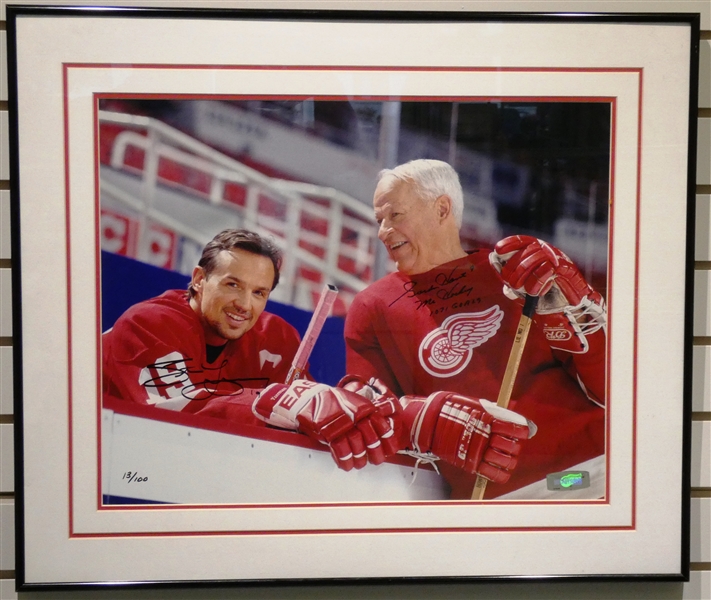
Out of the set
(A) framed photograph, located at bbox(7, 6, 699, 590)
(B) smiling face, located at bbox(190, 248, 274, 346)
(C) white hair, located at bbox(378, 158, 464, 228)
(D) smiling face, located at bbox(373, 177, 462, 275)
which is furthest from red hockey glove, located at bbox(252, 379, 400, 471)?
(C) white hair, located at bbox(378, 158, 464, 228)

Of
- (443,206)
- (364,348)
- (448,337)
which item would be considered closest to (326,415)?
(364,348)

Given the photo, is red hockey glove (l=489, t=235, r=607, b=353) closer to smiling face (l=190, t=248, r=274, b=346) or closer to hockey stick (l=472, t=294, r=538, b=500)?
hockey stick (l=472, t=294, r=538, b=500)

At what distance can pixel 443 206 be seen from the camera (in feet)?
2.87

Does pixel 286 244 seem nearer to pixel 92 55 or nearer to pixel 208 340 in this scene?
pixel 208 340

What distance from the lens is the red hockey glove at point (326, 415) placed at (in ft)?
2.86

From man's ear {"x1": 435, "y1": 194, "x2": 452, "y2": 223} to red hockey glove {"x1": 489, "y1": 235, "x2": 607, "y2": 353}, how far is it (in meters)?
0.09

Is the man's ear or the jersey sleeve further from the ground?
the man's ear

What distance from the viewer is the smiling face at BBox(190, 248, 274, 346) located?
2.84ft

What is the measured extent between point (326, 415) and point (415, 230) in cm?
31
